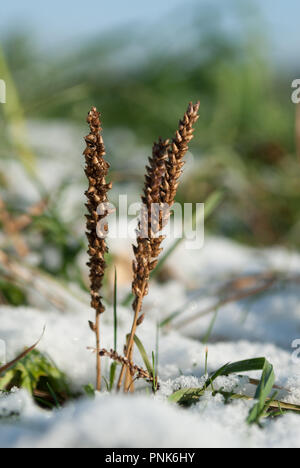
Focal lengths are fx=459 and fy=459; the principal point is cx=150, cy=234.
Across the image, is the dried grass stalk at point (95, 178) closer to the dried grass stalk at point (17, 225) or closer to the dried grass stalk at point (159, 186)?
the dried grass stalk at point (159, 186)

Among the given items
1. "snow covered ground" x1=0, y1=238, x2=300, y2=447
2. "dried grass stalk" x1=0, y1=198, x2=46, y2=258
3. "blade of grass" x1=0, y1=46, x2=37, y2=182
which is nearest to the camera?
"snow covered ground" x1=0, y1=238, x2=300, y2=447

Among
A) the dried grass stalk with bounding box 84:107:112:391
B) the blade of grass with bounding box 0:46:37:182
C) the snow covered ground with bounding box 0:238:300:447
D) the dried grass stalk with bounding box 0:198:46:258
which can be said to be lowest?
the snow covered ground with bounding box 0:238:300:447

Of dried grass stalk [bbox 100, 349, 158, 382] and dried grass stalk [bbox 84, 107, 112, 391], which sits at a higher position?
dried grass stalk [bbox 84, 107, 112, 391]

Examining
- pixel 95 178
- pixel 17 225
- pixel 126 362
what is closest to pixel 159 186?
pixel 95 178

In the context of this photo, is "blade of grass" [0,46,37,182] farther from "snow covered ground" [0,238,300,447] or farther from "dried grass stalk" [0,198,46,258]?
"snow covered ground" [0,238,300,447]

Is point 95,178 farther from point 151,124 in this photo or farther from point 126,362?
point 151,124

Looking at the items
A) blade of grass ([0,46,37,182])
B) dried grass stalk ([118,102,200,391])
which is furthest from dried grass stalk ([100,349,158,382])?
blade of grass ([0,46,37,182])

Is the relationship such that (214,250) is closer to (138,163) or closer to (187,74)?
(138,163)
